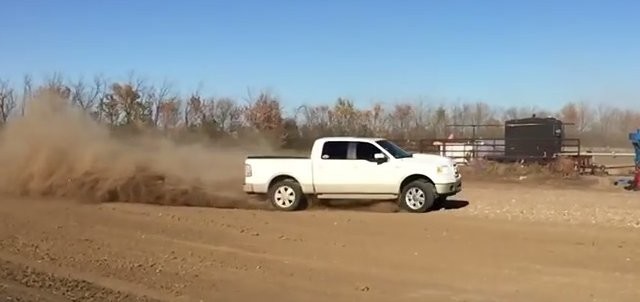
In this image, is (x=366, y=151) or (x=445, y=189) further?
(x=366, y=151)

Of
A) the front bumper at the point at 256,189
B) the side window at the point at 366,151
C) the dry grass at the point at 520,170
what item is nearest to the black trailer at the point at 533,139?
the dry grass at the point at 520,170

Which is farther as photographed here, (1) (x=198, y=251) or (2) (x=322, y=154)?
(2) (x=322, y=154)

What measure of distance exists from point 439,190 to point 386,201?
165 cm

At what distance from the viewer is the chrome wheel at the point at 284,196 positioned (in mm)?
19797

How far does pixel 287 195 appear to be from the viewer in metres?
19.8

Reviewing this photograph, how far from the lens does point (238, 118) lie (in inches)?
2458

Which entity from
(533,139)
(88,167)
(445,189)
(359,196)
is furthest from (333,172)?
(533,139)

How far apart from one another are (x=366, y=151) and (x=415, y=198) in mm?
1718

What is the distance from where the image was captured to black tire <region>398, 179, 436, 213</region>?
1902cm

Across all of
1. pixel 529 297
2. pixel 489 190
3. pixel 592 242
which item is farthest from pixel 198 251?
pixel 489 190

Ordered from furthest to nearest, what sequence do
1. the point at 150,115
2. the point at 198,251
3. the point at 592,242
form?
the point at 150,115 < the point at 592,242 < the point at 198,251

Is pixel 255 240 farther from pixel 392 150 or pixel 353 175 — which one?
pixel 392 150

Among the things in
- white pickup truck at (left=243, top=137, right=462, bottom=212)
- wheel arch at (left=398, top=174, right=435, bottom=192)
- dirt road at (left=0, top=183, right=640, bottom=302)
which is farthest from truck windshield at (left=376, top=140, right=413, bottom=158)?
dirt road at (left=0, top=183, right=640, bottom=302)

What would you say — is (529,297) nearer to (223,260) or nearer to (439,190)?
(223,260)
